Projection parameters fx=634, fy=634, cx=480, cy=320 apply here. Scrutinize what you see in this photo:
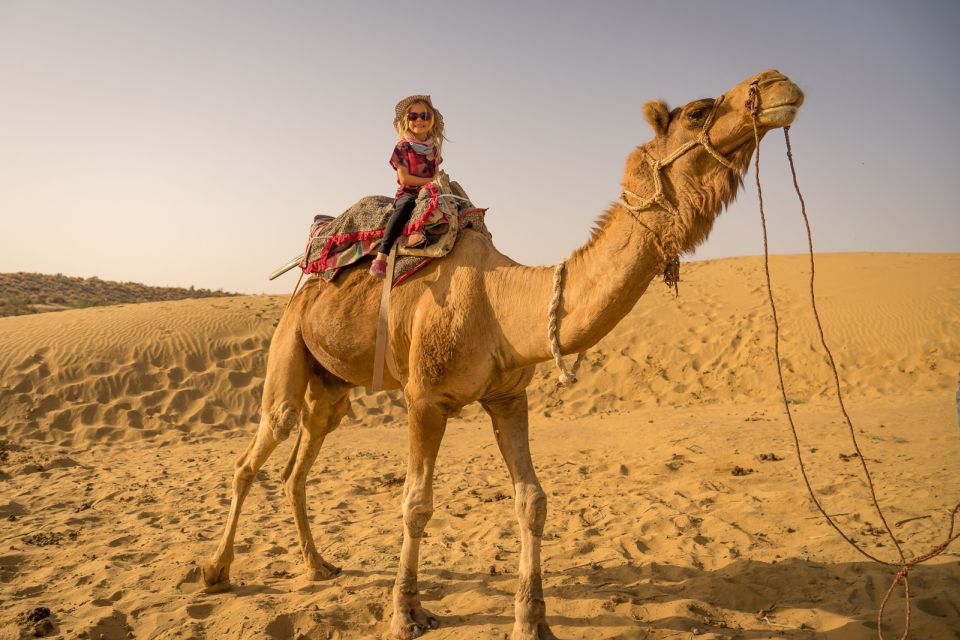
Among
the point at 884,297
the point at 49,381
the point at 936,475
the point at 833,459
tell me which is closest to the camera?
the point at 936,475

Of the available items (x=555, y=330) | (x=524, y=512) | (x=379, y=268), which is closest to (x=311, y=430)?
(x=379, y=268)

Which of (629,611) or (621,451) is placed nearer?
(629,611)

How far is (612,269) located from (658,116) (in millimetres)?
746

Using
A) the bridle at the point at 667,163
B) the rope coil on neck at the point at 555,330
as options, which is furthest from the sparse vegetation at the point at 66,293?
the bridle at the point at 667,163

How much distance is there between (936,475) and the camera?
6.52m

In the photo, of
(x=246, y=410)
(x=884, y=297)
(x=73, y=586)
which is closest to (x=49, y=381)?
(x=246, y=410)

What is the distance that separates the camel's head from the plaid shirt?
184 cm

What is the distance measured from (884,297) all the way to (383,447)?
47.8 ft

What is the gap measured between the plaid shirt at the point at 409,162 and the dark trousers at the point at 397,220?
0.21 meters

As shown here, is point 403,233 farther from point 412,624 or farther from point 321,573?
point 321,573

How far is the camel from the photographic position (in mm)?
2832

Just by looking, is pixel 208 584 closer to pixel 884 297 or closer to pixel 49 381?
pixel 49 381

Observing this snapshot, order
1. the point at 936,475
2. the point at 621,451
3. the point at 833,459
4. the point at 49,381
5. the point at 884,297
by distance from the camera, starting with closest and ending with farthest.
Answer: the point at 936,475 < the point at 833,459 < the point at 621,451 < the point at 49,381 < the point at 884,297

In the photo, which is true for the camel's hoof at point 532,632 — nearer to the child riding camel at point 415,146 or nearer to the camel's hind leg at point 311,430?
the camel's hind leg at point 311,430
